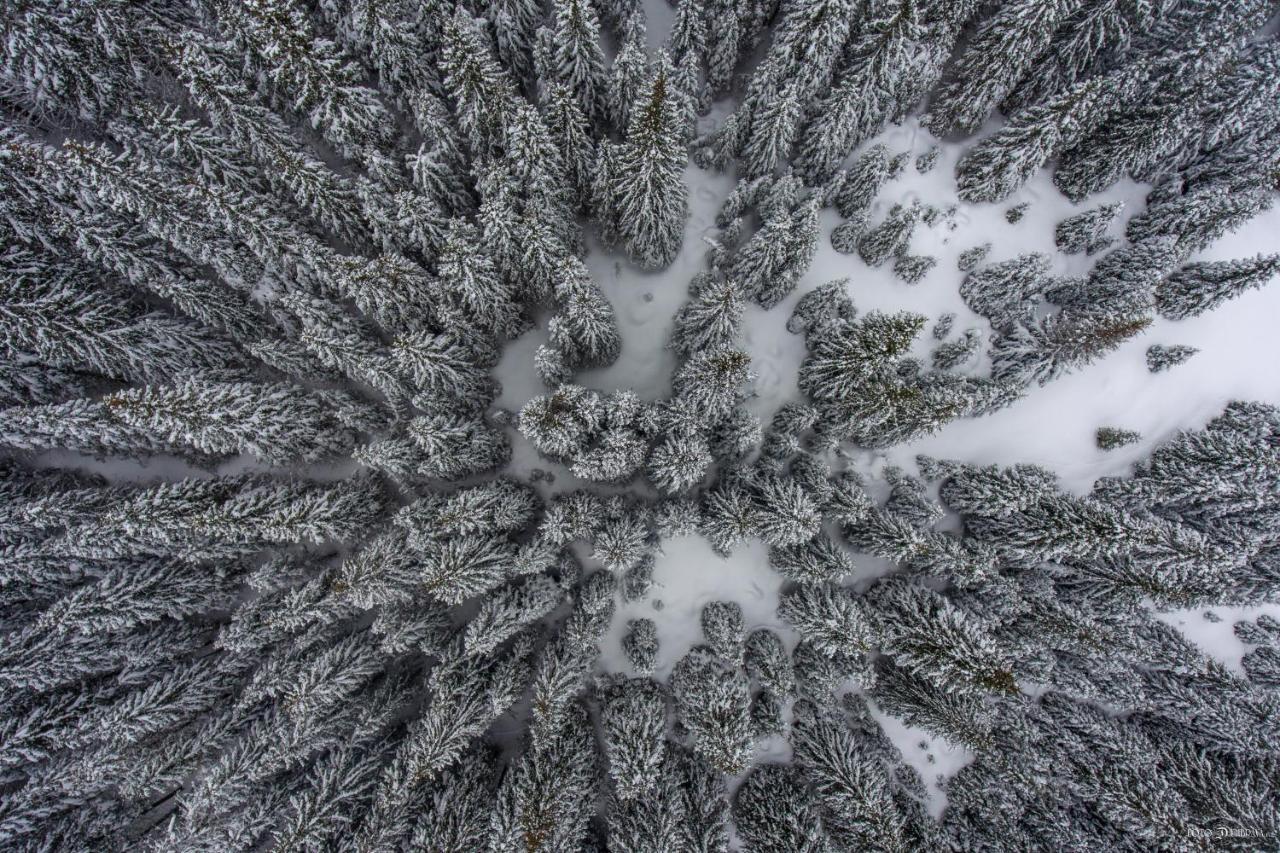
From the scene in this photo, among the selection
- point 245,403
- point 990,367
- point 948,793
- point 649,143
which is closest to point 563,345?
point 649,143

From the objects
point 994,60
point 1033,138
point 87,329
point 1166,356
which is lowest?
point 87,329

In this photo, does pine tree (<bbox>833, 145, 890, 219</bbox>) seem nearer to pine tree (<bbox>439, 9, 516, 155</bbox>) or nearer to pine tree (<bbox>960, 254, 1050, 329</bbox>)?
pine tree (<bbox>960, 254, 1050, 329</bbox>)

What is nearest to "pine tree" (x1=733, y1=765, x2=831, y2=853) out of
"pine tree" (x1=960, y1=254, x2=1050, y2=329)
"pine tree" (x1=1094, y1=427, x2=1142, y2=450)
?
"pine tree" (x1=1094, y1=427, x2=1142, y2=450)

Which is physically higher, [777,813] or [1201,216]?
[1201,216]

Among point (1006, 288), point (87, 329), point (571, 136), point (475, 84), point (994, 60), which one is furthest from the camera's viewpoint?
point (1006, 288)

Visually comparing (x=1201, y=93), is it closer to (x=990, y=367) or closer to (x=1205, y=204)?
(x=1205, y=204)

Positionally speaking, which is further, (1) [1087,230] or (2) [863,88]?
(1) [1087,230]

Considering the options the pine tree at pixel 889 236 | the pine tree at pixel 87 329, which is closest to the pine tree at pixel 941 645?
the pine tree at pixel 889 236

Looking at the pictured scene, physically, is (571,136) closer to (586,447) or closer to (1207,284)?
(586,447)

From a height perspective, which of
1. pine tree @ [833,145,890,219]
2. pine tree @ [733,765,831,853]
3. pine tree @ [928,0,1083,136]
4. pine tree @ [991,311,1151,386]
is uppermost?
pine tree @ [928,0,1083,136]

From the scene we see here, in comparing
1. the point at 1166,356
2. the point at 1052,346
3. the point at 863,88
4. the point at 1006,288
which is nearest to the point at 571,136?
the point at 863,88

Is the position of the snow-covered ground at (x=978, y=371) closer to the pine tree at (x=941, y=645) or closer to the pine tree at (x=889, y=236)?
the pine tree at (x=889, y=236)
